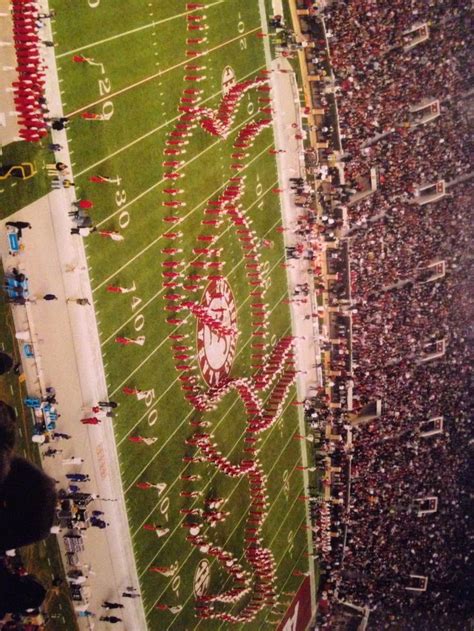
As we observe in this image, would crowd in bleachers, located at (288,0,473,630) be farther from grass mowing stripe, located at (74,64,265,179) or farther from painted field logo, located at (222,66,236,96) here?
grass mowing stripe, located at (74,64,265,179)

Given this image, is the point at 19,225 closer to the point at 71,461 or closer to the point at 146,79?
the point at 71,461

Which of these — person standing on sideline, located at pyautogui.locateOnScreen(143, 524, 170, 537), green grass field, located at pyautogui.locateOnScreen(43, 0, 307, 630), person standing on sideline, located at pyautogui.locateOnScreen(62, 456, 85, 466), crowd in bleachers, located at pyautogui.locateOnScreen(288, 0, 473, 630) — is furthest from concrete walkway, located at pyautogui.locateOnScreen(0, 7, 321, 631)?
crowd in bleachers, located at pyautogui.locateOnScreen(288, 0, 473, 630)

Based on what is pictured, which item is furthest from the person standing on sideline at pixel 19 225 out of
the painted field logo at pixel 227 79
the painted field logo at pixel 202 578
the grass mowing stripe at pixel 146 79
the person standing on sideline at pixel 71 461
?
the painted field logo at pixel 202 578

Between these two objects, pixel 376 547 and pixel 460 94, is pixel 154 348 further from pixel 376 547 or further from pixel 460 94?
pixel 460 94

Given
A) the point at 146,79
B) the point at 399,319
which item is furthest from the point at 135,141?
the point at 399,319

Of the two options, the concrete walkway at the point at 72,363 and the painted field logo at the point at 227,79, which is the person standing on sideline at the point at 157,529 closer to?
the concrete walkway at the point at 72,363
